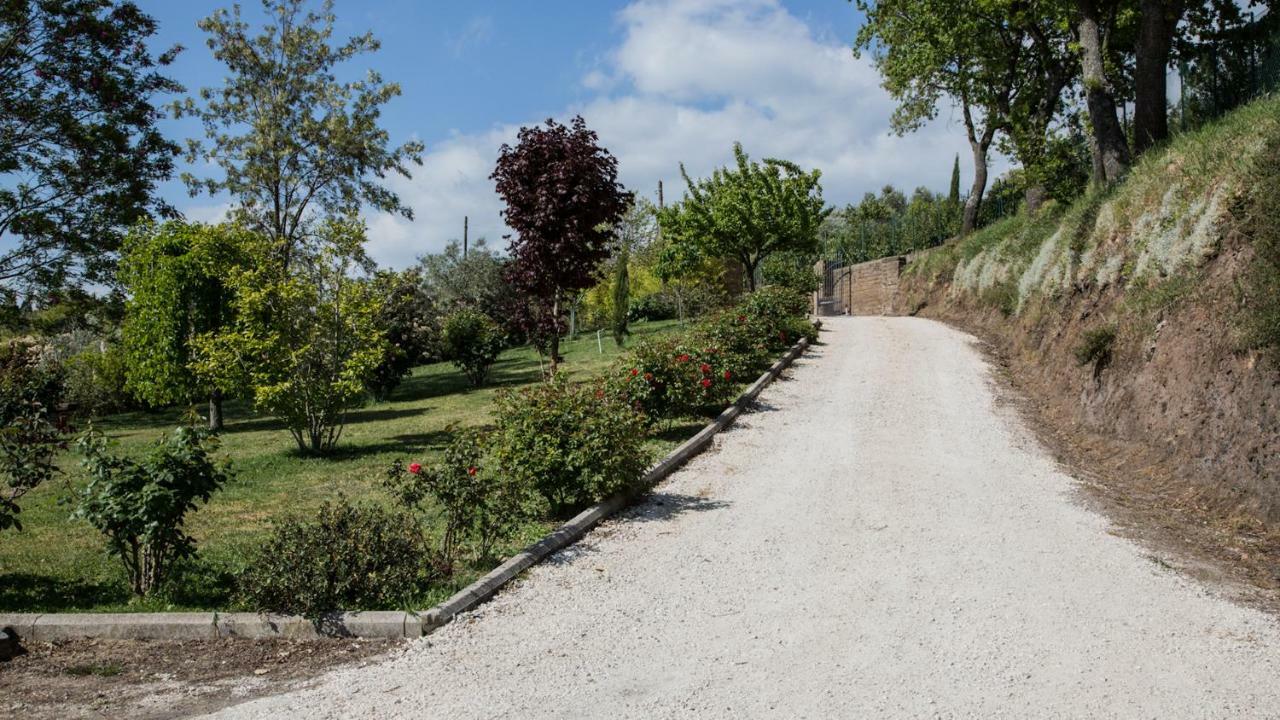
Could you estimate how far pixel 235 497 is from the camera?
9.73 metres

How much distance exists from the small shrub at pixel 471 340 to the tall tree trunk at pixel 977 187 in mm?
17470

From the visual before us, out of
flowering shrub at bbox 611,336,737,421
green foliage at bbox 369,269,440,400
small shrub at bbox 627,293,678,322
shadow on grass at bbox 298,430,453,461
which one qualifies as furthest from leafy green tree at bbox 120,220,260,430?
small shrub at bbox 627,293,678,322

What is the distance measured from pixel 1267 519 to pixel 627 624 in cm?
566

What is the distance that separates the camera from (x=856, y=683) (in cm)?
462

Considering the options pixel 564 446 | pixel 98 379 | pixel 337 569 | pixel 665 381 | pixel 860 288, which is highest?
pixel 860 288

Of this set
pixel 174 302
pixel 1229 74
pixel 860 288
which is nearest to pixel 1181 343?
pixel 1229 74

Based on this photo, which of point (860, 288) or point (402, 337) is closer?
point (402, 337)

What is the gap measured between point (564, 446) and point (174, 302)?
12.1 m

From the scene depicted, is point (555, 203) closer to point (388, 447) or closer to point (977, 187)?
point (388, 447)

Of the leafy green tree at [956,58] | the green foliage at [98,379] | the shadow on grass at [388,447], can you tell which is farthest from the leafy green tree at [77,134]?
the leafy green tree at [956,58]

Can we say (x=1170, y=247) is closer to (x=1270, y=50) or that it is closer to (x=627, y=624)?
(x=1270, y=50)

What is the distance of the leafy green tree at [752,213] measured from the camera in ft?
83.2

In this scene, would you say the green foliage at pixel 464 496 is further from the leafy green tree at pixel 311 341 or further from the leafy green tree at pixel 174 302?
the leafy green tree at pixel 174 302

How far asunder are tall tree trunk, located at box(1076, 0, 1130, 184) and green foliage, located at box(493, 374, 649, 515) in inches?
487
